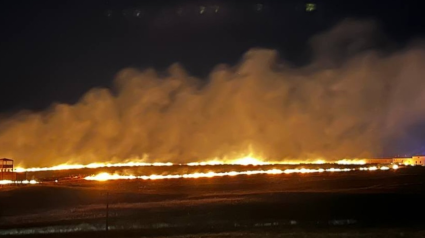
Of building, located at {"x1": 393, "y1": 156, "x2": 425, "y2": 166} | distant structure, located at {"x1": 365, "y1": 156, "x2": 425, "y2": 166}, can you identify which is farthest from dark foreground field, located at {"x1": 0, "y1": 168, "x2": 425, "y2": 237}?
building, located at {"x1": 393, "y1": 156, "x2": 425, "y2": 166}

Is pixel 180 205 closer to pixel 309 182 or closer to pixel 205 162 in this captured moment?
pixel 309 182

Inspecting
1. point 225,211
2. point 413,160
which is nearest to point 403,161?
point 413,160

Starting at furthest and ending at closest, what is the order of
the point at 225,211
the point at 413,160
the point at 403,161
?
the point at 413,160 → the point at 403,161 → the point at 225,211

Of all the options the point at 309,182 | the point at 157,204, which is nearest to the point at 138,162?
the point at 309,182

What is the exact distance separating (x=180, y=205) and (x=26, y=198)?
11.9 m

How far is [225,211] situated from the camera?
25641 millimetres

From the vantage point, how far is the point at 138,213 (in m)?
25.9

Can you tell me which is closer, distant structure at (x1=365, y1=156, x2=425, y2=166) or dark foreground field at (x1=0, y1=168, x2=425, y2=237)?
dark foreground field at (x1=0, y1=168, x2=425, y2=237)

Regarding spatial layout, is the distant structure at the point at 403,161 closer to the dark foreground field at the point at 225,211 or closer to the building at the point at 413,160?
the building at the point at 413,160

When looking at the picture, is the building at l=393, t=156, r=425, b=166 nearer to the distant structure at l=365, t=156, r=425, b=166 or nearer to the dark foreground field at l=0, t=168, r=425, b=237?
the distant structure at l=365, t=156, r=425, b=166

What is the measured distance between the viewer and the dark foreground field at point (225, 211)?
21062mm

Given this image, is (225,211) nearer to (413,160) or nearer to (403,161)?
(403,161)

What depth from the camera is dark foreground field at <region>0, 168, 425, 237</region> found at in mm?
21062

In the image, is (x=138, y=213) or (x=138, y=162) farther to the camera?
(x=138, y=162)
